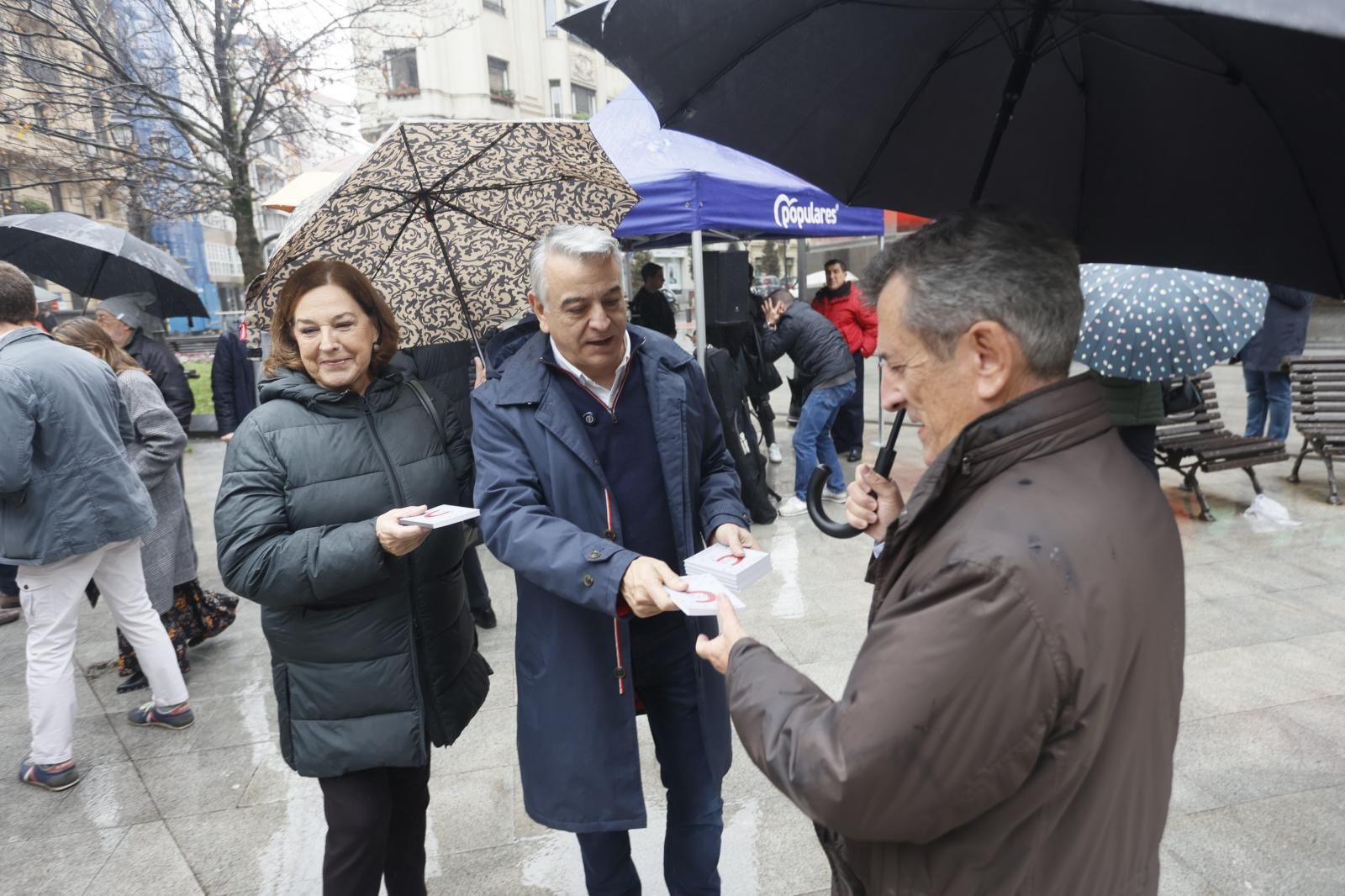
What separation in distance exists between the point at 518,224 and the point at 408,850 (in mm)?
2002

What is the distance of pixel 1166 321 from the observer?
3.67 m

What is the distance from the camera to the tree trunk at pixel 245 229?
920 cm

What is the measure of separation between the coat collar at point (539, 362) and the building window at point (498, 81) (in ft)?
116

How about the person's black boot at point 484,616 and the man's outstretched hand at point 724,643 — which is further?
the person's black boot at point 484,616

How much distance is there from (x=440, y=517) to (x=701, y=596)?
71 centimetres

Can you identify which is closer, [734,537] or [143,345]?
[734,537]

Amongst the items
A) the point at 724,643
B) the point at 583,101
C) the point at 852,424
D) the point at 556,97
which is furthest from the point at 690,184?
the point at 583,101

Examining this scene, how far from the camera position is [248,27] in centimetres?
873

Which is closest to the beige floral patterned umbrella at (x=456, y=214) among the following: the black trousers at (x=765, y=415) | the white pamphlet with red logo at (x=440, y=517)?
the white pamphlet with red logo at (x=440, y=517)

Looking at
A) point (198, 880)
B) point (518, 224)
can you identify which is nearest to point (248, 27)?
point (518, 224)

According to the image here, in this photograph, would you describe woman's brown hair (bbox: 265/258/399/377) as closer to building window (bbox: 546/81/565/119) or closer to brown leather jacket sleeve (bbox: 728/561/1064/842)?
brown leather jacket sleeve (bbox: 728/561/1064/842)

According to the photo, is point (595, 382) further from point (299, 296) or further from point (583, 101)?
point (583, 101)

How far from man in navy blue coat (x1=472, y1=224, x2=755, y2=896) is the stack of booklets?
0.10 m

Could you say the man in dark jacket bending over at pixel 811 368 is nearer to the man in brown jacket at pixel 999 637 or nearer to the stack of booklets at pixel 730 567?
the stack of booklets at pixel 730 567
